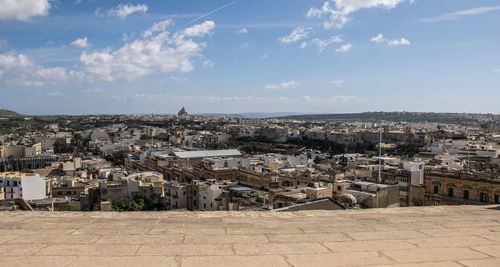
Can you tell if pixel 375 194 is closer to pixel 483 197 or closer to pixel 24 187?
pixel 483 197

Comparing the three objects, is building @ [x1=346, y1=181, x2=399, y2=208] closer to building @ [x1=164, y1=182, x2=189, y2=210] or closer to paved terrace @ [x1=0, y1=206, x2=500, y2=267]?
building @ [x1=164, y1=182, x2=189, y2=210]

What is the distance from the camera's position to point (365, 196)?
22.4m

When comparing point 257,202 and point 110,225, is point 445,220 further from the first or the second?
point 257,202

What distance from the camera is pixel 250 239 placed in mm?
4430

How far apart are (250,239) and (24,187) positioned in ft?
107

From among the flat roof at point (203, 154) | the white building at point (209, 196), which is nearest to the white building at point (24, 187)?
the white building at point (209, 196)

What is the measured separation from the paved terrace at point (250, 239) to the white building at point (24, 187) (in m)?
30.1

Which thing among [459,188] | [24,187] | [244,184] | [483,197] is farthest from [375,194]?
[24,187]

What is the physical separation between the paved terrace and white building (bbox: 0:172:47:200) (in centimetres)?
3011

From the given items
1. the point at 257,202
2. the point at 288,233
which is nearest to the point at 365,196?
the point at 257,202

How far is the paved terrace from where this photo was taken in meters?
3.77

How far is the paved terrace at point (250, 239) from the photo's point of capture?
3.77 meters

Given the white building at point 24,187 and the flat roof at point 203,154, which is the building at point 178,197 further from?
the flat roof at point 203,154

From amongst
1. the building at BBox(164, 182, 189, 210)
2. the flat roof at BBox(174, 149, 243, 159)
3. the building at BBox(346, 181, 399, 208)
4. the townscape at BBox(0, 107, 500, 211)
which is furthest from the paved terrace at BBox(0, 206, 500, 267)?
the flat roof at BBox(174, 149, 243, 159)
